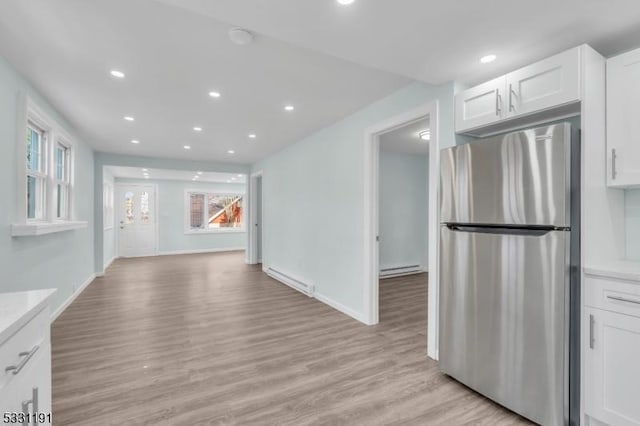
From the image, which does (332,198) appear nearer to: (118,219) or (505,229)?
(505,229)

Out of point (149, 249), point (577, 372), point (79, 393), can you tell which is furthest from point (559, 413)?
point (149, 249)

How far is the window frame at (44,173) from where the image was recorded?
2.67 metres

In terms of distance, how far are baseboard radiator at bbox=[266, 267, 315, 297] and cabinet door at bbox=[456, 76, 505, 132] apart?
10.1ft

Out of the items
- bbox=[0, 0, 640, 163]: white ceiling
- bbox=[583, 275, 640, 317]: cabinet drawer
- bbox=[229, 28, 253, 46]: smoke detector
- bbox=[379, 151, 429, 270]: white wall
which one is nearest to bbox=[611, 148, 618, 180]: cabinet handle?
bbox=[583, 275, 640, 317]: cabinet drawer

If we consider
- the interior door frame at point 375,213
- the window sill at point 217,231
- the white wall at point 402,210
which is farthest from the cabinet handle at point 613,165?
the window sill at point 217,231

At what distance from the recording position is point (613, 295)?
5.37 ft

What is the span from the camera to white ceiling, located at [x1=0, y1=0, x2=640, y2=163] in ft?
5.44

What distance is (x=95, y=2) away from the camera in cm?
173

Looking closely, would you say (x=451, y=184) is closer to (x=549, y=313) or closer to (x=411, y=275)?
(x=549, y=313)

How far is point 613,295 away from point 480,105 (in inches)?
56.0

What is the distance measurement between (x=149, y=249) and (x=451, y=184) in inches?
367

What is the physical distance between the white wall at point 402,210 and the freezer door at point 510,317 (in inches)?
150

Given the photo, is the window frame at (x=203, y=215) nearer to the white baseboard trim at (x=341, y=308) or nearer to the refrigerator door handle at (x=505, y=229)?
the white baseboard trim at (x=341, y=308)

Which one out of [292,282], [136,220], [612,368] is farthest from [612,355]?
[136,220]
